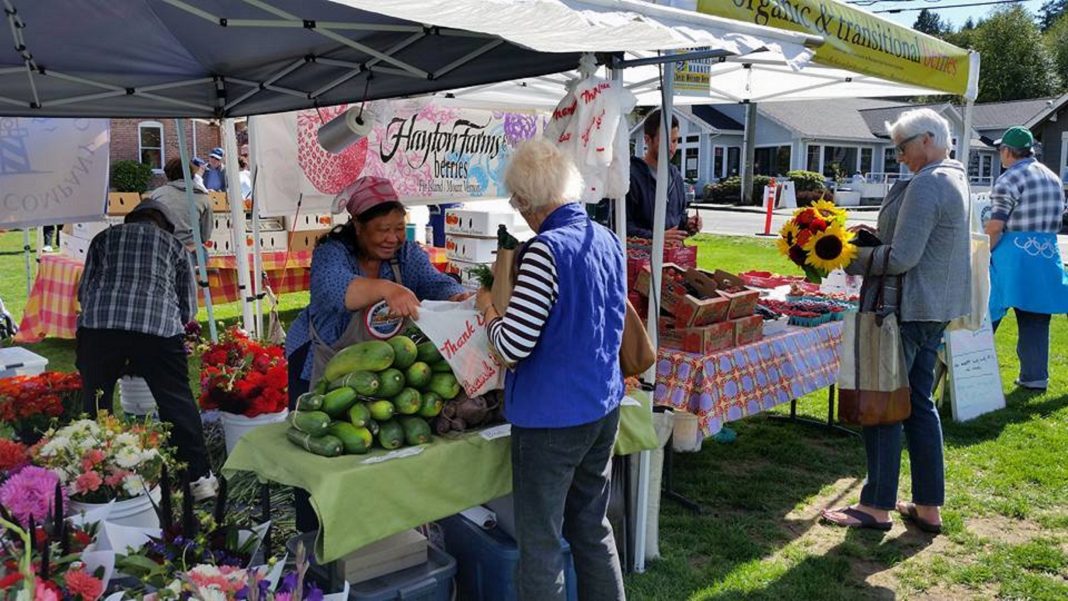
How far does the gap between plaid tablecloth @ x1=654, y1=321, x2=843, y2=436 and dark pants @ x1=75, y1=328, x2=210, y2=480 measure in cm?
231

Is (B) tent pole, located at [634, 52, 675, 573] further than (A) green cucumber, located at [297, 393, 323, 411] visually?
Yes

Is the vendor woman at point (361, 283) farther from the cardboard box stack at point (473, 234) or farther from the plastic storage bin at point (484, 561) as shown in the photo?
the cardboard box stack at point (473, 234)

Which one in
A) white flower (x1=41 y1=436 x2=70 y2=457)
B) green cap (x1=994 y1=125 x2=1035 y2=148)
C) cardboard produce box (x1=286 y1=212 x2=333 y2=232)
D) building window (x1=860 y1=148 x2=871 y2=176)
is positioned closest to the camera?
white flower (x1=41 y1=436 x2=70 y2=457)

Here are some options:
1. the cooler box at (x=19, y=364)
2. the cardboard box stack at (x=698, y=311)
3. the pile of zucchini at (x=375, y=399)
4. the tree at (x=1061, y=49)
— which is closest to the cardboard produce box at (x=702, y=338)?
the cardboard box stack at (x=698, y=311)

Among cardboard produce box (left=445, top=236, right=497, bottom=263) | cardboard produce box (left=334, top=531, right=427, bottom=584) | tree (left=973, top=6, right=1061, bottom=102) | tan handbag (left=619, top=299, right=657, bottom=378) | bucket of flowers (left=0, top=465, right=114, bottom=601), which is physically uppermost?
tree (left=973, top=6, right=1061, bottom=102)

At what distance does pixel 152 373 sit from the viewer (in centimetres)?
407

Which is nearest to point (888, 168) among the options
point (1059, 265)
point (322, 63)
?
point (1059, 265)

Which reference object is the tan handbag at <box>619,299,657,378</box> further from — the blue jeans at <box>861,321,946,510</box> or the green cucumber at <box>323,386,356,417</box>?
the blue jeans at <box>861,321,946,510</box>

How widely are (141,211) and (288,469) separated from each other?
89.0 inches

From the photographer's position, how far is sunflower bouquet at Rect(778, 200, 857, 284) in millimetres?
3645

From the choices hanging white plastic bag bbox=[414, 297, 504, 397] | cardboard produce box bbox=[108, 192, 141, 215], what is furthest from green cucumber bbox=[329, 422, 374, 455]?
cardboard produce box bbox=[108, 192, 141, 215]

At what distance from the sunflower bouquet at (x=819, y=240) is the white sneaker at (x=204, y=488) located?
2907 mm

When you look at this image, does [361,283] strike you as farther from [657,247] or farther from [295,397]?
[657,247]

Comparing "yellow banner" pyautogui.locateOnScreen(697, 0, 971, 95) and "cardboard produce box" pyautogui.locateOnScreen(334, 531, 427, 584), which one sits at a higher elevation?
"yellow banner" pyautogui.locateOnScreen(697, 0, 971, 95)
